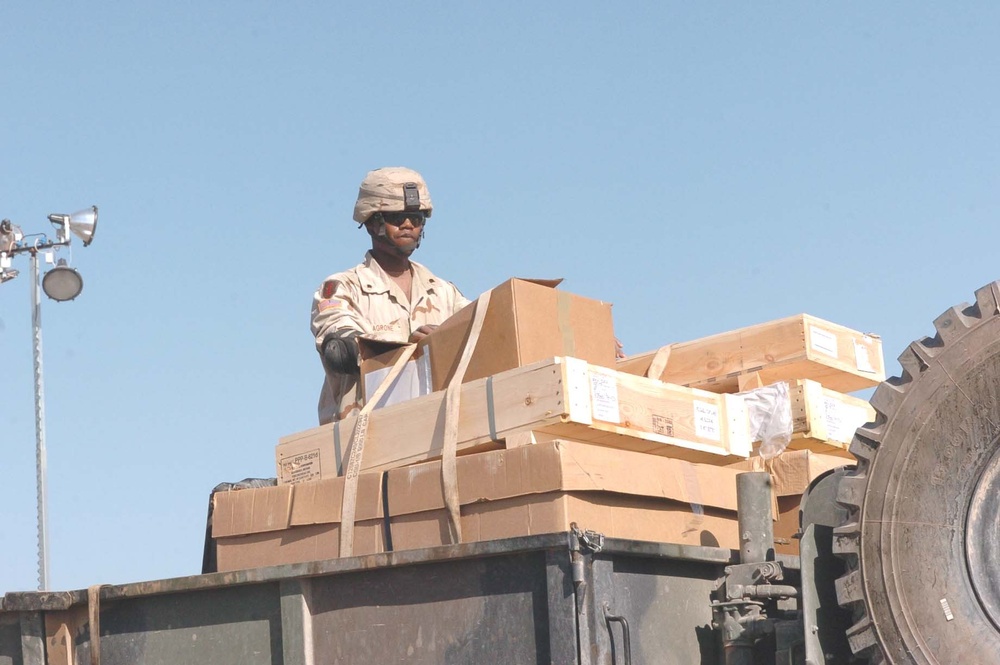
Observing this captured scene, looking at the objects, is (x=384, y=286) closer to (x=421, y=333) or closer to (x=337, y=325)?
(x=337, y=325)

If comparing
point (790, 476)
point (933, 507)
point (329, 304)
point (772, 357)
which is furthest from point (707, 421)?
point (329, 304)

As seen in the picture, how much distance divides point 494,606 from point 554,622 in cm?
19

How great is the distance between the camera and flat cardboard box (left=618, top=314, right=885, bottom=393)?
4.80m

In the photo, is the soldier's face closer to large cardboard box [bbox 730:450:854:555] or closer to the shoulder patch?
the shoulder patch

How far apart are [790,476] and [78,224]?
9909mm

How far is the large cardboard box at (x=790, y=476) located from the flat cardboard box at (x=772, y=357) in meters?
0.42

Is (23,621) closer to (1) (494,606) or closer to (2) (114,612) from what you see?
(2) (114,612)

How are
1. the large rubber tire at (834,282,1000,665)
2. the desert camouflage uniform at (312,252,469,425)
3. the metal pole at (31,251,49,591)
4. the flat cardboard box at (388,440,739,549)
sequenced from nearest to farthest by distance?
the large rubber tire at (834,282,1000,665) → the flat cardboard box at (388,440,739,549) → the desert camouflage uniform at (312,252,469,425) → the metal pole at (31,251,49,591)

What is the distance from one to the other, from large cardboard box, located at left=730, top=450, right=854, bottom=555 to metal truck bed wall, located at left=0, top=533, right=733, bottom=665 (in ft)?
2.26

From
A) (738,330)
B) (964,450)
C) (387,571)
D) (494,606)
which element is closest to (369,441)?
(387,571)

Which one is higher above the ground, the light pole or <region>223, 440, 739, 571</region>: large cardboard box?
the light pole

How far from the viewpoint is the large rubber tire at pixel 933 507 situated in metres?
3.04

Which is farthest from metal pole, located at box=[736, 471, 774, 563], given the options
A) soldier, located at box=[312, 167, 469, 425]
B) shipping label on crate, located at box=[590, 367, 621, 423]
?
soldier, located at box=[312, 167, 469, 425]

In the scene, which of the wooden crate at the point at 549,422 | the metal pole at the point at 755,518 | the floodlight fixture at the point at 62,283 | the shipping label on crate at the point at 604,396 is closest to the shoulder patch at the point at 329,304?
the wooden crate at the point at 549,422
